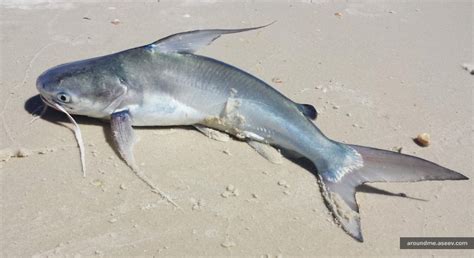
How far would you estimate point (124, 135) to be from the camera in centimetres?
339

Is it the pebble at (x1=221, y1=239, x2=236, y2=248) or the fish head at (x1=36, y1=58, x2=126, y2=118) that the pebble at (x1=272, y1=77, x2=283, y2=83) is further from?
the pebble at (x1=221, y1=239, x2=236, y2=248)

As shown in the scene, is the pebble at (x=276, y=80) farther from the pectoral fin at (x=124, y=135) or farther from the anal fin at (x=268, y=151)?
the pectoral fin at (x=124, y=135)

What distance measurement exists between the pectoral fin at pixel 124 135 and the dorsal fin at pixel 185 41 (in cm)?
50

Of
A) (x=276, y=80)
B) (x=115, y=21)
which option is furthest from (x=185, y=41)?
(x=115, y=21)

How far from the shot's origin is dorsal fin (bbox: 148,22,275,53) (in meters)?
3.48

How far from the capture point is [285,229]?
2.94 m

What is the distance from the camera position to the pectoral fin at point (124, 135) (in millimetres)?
3316

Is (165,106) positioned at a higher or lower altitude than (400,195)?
higher

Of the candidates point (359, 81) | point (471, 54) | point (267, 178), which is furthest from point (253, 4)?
point (267, 178)

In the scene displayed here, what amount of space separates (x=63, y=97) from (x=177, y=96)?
735 mm

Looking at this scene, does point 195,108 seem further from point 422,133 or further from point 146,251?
point 422,133

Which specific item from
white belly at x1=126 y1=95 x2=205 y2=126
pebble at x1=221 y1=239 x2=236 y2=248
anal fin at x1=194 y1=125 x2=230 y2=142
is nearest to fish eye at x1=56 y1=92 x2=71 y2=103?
white belly at x1=126 y1=95 x2=205 y2=126

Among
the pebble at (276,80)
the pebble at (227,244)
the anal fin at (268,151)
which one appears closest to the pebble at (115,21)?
the pebble at (276,80)

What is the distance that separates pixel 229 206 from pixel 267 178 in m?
0.37
